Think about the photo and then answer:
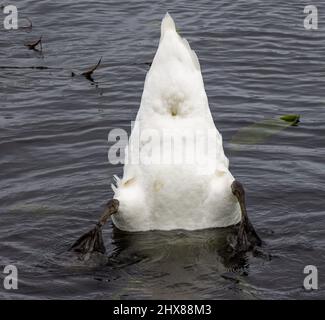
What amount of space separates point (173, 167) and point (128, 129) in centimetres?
333

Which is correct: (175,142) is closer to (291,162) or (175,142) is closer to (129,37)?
(291,162)

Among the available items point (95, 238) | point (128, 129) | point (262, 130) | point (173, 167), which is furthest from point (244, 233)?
point (128, 129)

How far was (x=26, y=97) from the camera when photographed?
502 inches

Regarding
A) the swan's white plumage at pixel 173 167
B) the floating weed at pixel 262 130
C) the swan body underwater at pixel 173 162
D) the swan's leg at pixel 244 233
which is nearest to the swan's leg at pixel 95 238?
the swan body underwater at pixel 173 162

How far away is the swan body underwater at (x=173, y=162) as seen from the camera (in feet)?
27.4

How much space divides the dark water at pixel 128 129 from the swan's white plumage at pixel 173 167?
228mm

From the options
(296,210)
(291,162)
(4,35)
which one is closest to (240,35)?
(4,35)

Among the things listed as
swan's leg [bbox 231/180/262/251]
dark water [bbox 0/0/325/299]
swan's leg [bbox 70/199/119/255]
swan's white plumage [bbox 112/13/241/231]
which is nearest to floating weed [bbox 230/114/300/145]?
dark water [bbox 0/0/325/299]

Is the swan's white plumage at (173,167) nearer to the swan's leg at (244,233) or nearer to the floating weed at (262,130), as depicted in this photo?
the swan's leg at (244,233)

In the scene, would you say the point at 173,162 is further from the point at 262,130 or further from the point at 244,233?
the point at 262,130

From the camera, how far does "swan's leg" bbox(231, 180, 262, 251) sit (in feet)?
27.5

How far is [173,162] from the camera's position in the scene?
332 inches

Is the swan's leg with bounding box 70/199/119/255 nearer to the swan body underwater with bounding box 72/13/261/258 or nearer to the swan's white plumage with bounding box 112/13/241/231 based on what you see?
the swan body underwater with bounding box 72/13/261/258

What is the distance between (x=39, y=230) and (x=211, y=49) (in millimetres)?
6626
